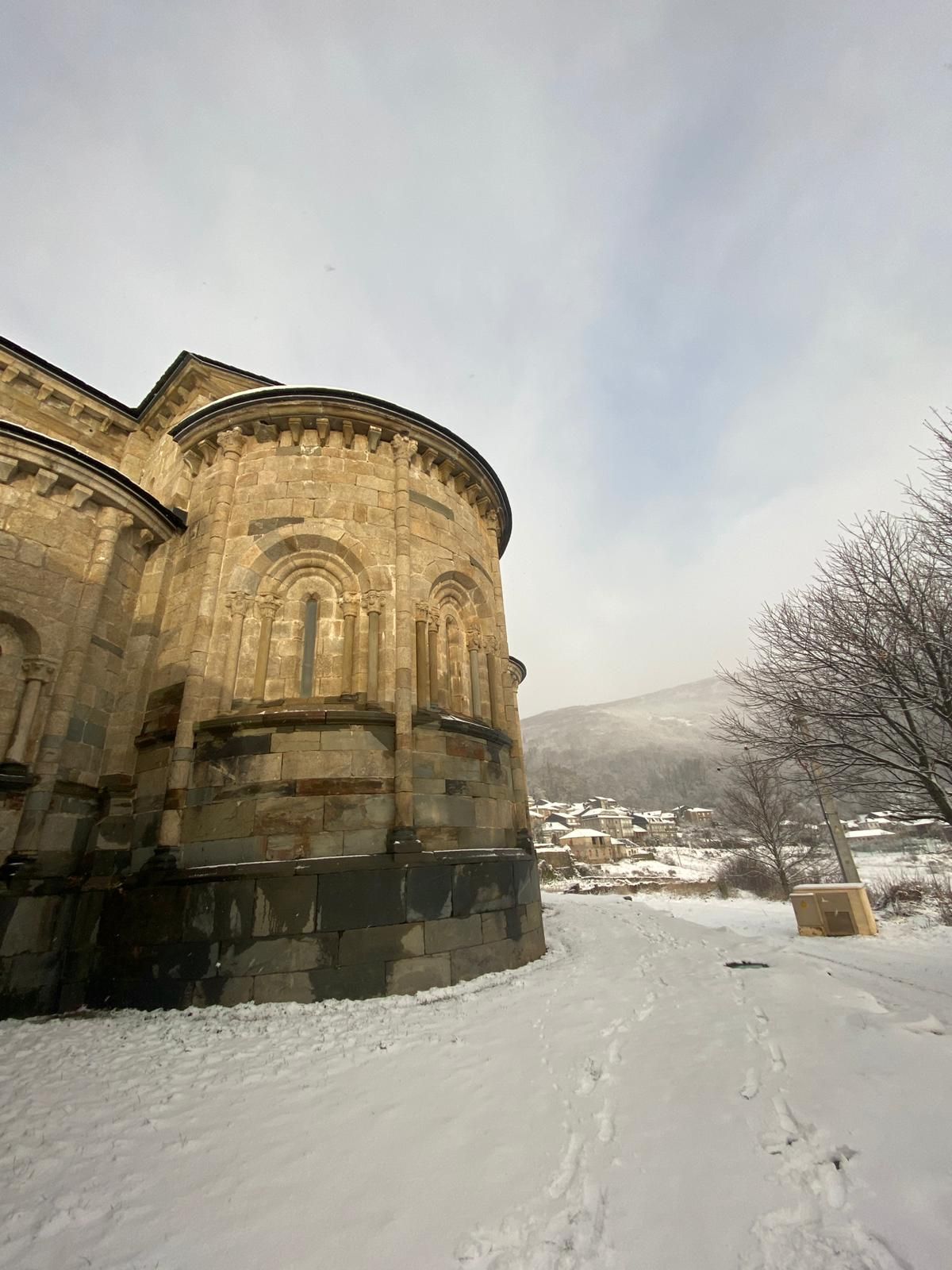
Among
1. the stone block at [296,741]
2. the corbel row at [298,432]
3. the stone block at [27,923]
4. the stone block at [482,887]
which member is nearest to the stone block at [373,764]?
the stone block at [296,741]

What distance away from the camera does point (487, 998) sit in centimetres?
657

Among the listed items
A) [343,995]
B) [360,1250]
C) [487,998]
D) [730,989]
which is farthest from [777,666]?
[360,1250]

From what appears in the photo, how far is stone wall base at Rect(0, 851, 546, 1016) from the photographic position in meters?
6.55

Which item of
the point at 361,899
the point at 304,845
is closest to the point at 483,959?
the point at 361,899

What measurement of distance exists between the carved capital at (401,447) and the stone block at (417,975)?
794 centimetres

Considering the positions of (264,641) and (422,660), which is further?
(422,660)

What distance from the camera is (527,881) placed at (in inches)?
350

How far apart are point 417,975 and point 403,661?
421cm

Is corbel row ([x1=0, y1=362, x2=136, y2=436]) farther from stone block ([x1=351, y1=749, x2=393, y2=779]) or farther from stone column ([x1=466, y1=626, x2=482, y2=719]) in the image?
stone block ([x1=351, y1=749, x2=393, y2=779])

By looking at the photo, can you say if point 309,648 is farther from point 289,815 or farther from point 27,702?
point 27,702

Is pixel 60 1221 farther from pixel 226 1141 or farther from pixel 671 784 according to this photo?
pixel 671 784

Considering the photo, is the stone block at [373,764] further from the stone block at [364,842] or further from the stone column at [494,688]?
the stone column at [494,688]

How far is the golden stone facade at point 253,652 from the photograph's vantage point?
7.39 meters

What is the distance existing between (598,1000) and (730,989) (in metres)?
1.65
